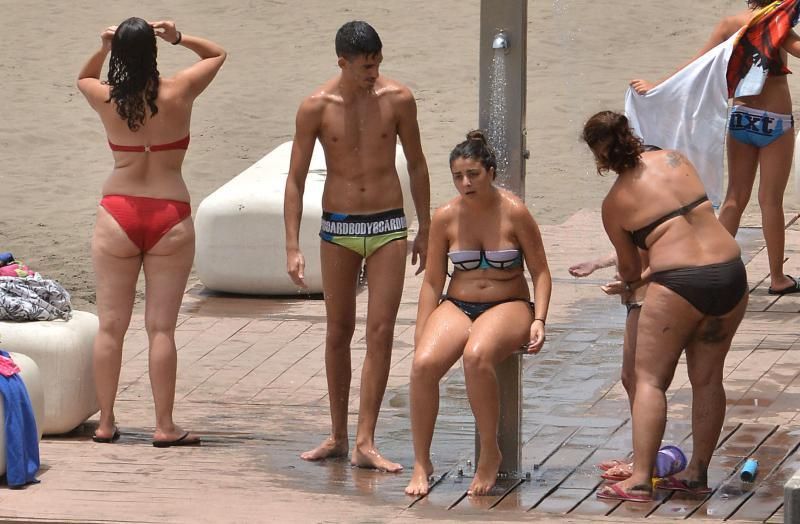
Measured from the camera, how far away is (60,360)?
7543mm

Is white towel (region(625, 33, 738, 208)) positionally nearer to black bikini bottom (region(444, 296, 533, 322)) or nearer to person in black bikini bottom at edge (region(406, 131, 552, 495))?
person in black bikini bottom at edge (region(406, 131, 552, 495))

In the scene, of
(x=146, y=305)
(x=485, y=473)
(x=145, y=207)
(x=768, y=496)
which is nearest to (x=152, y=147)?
(x=145, y=207)

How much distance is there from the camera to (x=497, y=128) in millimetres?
6715

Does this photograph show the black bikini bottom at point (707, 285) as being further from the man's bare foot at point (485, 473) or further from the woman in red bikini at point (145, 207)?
the woman in red bikini at point (145, 207)

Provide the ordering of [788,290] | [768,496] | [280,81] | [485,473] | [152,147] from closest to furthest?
[768,496] → [485,473] → [152,147] → [788,290] → [280,81]

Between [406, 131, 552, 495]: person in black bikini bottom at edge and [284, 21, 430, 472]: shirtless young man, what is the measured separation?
0.36 metres

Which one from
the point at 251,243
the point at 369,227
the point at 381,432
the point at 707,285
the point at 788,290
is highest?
the point at 369,227

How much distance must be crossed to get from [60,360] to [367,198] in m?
1.63

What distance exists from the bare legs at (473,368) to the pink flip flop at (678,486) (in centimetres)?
64

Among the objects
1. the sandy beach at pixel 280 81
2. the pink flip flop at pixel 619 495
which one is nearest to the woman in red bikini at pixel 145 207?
the pink flip flop at pixel 619 495

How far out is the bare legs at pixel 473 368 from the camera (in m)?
6.46

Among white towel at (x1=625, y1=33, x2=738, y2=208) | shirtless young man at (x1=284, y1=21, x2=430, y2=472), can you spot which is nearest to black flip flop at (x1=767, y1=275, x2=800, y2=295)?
white towel at (x1=625, y1=33, x2=738, y2=208)

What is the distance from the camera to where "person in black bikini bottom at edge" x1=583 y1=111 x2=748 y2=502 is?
6375mm

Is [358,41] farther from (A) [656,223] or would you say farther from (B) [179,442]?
(B) [179,442]
